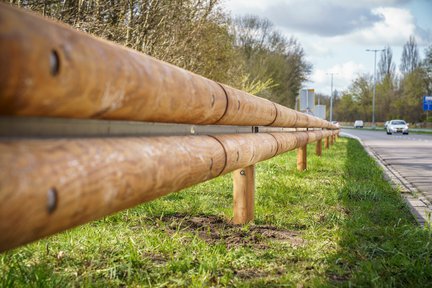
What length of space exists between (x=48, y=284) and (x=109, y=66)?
1.32 metres

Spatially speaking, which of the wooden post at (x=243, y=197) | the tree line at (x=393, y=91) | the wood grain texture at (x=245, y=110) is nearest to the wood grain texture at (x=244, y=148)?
the wood grain texture at (x=245, y=110)

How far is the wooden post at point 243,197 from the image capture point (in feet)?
12.4

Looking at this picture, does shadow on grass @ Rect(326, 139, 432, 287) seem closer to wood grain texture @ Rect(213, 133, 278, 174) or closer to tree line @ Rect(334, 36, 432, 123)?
wood grain texture @ Rect(213, 133, 278, 174)

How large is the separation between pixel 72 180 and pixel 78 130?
27cm

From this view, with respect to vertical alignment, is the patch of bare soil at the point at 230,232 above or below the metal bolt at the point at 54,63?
below

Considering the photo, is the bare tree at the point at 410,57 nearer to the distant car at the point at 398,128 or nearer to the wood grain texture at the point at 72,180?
the distant car at the point at 398,128

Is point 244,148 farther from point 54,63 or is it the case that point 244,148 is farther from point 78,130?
point 54,63

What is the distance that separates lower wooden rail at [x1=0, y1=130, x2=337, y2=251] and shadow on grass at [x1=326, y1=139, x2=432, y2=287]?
1067mm

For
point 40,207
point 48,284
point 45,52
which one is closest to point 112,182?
point 40,207

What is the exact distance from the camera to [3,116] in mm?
1130

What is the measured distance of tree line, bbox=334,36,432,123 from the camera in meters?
65.0

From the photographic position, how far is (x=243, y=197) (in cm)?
377

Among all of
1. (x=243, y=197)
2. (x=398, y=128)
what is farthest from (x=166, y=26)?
(x=398, y=128)

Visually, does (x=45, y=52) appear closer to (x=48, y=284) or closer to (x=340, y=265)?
(x=48, y=284)
